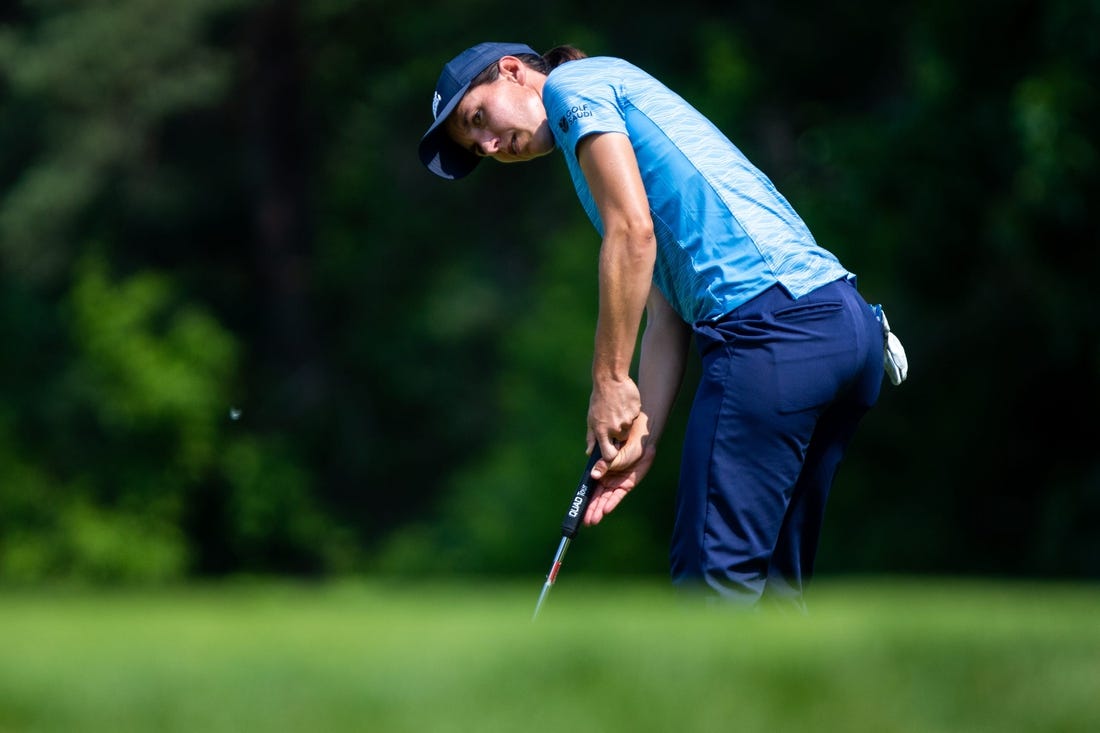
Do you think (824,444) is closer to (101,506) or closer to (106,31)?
(106,31)

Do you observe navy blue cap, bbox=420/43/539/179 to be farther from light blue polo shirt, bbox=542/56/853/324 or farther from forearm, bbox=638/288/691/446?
forearm, bbox=638/288/691/446

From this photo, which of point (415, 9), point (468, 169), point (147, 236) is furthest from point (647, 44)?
point (468, 169)

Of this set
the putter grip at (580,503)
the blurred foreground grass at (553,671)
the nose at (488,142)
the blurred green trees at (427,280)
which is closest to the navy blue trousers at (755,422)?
the putter grip at (580,503)

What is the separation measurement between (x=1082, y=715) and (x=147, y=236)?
23.0m

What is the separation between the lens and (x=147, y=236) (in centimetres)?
2419

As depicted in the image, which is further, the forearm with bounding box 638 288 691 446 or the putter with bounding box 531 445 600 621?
the forearm with bounding box 638 288 691 446

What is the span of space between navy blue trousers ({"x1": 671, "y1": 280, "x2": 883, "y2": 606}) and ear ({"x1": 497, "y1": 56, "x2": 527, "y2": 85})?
31.4 inches

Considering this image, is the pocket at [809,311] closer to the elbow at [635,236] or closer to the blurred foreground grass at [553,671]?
the elbow at [635,236]

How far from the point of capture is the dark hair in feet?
13.9

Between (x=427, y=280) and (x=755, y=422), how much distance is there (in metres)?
21.9

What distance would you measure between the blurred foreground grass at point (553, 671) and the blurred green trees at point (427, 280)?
10122mm

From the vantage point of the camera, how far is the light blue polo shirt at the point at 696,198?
12.8 ft

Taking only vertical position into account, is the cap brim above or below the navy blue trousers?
above

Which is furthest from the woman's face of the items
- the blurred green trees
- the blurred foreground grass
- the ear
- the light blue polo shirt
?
the blurred green trees
